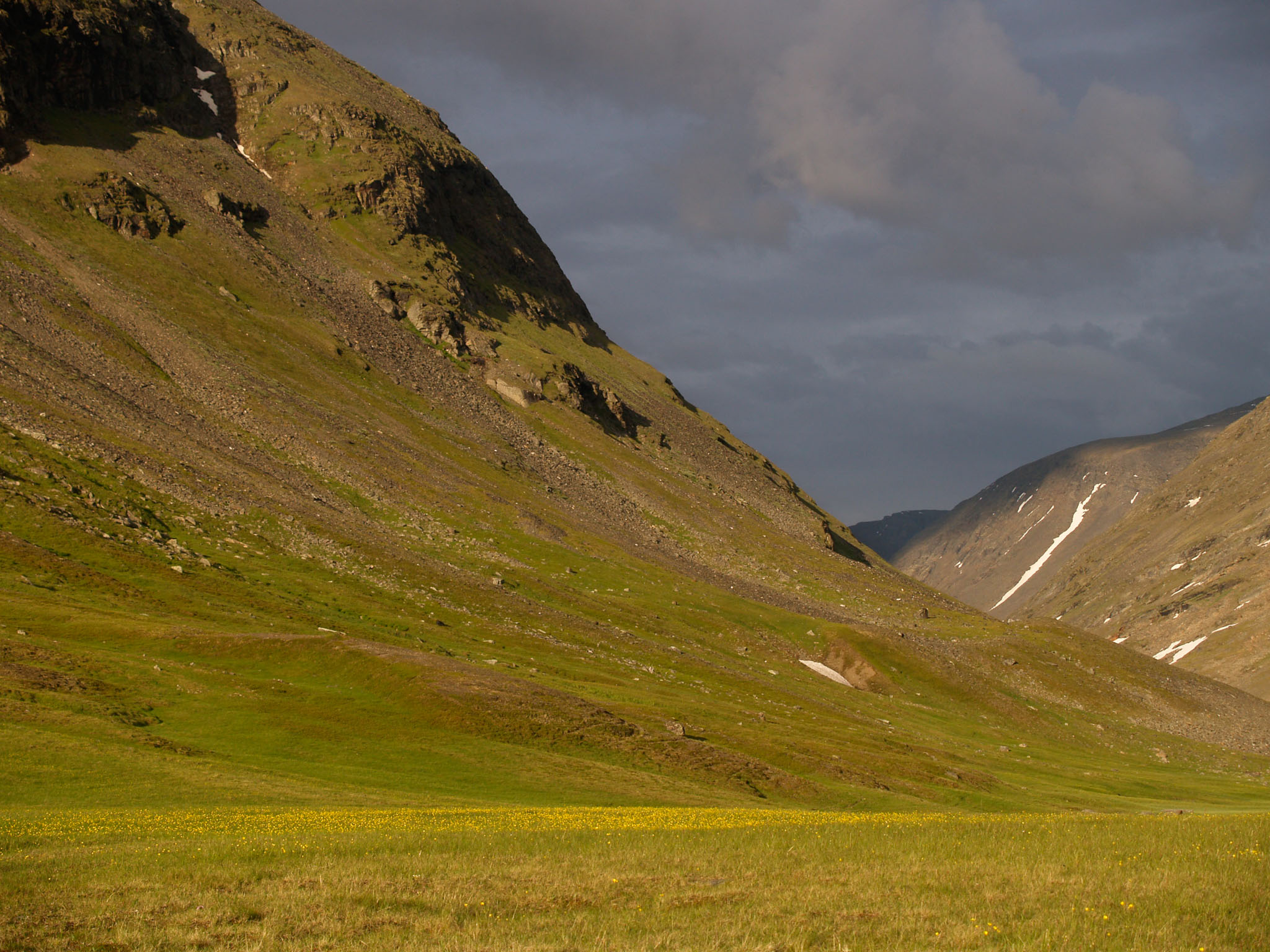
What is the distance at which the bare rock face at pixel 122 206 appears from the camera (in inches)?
6422

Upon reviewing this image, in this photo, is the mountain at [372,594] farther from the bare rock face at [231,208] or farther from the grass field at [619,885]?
the grass field at [619,885]

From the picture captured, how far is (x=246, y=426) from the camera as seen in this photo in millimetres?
129500

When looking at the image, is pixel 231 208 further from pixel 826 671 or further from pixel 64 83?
pixel 826 671

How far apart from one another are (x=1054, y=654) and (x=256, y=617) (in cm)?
11573

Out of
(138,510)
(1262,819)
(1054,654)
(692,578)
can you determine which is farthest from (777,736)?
(1054,654)

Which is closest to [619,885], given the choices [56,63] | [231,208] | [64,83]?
[231,208]

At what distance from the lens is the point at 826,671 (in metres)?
119

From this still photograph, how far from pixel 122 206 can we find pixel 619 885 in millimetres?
183060

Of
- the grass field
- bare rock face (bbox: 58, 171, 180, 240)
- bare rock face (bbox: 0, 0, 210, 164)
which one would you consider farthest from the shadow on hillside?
the grass field

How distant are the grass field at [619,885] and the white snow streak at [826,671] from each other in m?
86.2

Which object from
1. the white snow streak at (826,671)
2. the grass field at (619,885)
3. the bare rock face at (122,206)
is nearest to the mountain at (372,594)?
the bare rock face at (122,206)

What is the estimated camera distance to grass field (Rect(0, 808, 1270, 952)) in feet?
58.5

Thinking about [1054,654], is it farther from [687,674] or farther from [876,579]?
[687,674]

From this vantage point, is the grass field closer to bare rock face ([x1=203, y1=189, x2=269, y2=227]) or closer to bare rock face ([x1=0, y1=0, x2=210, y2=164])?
bare rock face ([x1=0, y1=0, x2=210, y2=164])
